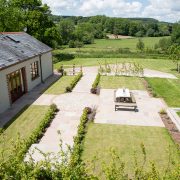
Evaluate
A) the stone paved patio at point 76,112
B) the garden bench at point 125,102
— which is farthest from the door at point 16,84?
the garden bench at point 125,102

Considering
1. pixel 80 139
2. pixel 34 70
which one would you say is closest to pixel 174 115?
pixel 80 139

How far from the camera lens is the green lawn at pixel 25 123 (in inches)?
636

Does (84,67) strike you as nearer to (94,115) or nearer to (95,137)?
(94,115)

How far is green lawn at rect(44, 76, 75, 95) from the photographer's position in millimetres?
26672

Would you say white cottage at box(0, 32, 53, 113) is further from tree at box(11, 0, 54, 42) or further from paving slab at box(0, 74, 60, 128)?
tree at box(11, 0, 54, 42)

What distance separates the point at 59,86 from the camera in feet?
94.4

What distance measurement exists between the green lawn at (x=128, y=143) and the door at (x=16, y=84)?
8.53m

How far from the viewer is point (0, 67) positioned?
19.4 meters

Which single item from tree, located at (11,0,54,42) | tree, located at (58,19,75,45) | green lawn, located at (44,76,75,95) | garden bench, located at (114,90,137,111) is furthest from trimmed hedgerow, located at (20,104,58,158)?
tree, located at (58,19,75,45)

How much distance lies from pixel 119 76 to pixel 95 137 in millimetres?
19625

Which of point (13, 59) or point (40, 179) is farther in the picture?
point (13, 59)

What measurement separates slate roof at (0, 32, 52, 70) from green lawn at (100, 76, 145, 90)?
320 inches

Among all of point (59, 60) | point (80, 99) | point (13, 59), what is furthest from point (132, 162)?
point (59, 60)

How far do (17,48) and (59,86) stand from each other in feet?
19.9
